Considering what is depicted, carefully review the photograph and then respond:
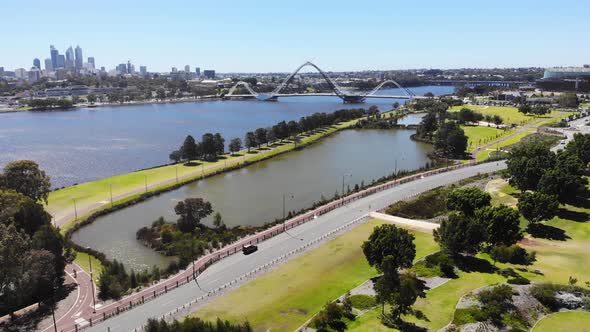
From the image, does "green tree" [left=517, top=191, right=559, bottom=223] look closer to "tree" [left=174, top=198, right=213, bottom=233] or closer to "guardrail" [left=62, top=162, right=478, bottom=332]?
"guardrail" [left=62, top=162, right=478, bottom=332]

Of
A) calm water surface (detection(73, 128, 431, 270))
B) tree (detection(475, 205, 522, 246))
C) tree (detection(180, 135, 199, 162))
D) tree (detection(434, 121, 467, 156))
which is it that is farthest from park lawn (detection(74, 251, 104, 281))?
tree (detection(434, 121, 467, 156))

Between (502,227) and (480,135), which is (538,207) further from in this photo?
(480,135)

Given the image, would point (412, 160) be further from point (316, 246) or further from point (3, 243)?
point (3, 243)

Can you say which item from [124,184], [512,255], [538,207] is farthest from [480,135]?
[124,184]

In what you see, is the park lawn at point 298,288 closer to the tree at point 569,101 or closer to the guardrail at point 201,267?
the guardrail at point 201,267

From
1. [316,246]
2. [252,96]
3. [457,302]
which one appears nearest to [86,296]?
[316,246]
